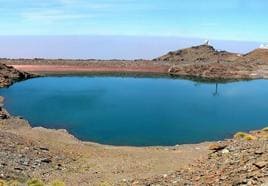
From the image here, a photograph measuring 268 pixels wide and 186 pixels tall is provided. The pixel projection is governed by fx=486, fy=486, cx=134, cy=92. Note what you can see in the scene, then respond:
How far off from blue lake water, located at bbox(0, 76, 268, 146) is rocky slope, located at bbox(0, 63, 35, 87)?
1.94 meters

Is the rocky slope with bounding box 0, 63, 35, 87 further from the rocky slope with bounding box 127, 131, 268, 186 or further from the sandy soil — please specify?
the rocky slope with bounding box 127, 131, 268, 186

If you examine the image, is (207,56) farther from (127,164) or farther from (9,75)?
(127,164)

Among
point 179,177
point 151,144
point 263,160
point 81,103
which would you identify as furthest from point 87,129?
point 263,160

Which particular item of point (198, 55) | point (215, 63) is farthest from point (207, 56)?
point (215, 63)

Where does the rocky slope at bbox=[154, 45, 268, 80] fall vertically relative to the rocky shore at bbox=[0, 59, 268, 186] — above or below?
above

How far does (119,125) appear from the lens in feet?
170

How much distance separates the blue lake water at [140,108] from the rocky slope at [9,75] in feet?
6.35

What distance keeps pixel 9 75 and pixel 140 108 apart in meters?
36.8

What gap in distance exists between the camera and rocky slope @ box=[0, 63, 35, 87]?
279ft

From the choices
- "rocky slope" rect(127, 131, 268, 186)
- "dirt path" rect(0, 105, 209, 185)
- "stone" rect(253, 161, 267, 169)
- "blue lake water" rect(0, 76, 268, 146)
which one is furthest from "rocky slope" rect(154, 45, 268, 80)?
"stone" rect(253, 161, 267, 169)

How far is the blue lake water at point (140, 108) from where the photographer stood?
48062 mm

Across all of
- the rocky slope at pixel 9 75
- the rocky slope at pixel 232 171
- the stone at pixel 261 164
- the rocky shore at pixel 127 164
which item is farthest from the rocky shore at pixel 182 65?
the stone at pixel 261 164

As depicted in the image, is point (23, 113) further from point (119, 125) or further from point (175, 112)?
point (175, 112)

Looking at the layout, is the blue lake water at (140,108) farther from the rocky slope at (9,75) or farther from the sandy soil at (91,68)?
the sandy soil at (91,68)
